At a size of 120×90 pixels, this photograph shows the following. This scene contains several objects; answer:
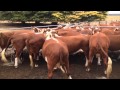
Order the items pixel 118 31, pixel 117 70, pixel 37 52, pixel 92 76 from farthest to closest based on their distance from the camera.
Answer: pixel 118 31 → pixel 37 52 → pixel 117 70 → pixel 92 76

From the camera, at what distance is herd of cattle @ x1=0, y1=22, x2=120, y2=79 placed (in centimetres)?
685

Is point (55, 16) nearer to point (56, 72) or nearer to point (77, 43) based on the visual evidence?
point (77, 43)

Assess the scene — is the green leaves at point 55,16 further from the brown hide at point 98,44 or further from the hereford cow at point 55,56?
the hereford cow at point 55,56

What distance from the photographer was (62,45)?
23.1 feet

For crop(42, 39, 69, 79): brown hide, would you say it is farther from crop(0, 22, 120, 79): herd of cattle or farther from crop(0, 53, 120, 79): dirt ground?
crop(0, 53, 120, 79): dirt ground

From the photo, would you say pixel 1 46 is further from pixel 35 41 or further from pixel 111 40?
pixel 111 40

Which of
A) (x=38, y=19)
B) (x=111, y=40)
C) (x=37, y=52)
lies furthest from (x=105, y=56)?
(x=38, y=19)

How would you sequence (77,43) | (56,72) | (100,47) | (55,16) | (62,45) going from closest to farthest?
(62,45), (100,47), (56,72), (77,43), (55,16)

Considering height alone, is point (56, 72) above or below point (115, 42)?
below

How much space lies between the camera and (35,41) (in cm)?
873

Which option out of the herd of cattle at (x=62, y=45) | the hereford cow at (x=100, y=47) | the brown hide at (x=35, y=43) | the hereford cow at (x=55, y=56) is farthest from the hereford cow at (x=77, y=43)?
the hereford cow at (x=55, y=56)

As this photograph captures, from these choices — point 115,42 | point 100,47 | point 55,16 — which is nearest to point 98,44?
point 100,47

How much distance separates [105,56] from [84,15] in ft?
45.1

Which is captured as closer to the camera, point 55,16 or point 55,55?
point 55,55
